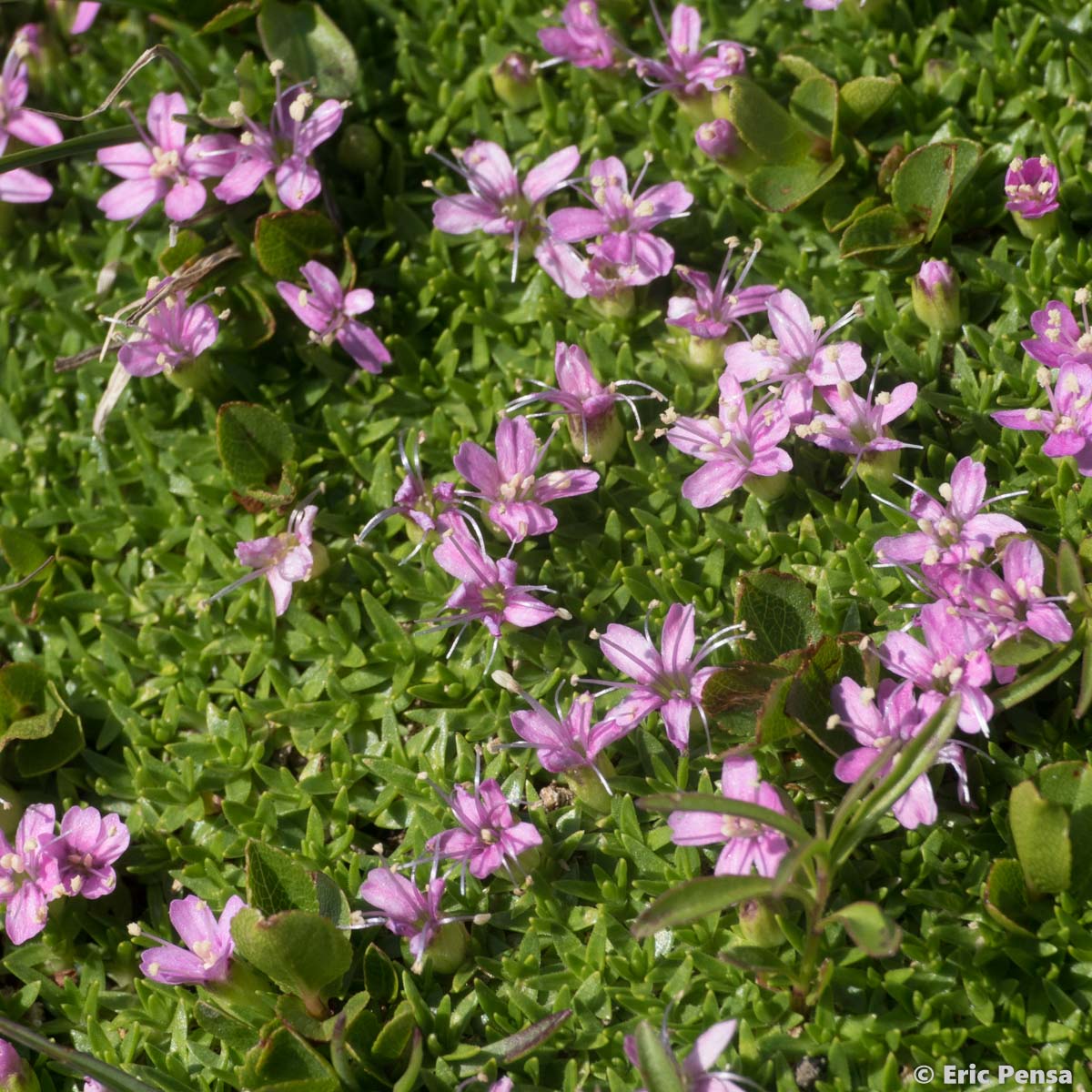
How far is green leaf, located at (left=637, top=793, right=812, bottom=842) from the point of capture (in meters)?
2.15

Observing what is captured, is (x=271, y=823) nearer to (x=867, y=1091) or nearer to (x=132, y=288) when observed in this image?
(x=867, y=1091)

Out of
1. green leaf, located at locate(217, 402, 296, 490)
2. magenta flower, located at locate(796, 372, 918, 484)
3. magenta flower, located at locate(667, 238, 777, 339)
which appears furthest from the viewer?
green leaf, located at locate(217, 402, 296, 490)

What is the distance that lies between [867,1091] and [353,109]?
2.71 m

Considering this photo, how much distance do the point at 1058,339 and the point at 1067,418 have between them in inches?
9.1

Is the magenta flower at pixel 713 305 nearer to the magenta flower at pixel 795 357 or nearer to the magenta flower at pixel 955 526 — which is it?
the magenta flower at pixel 795 357

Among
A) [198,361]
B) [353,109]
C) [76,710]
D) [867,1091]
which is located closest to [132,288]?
[198,361]

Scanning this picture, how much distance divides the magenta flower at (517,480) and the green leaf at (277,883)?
0.82 meters

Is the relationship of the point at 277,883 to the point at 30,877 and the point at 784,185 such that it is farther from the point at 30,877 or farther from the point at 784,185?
the point at 784,185

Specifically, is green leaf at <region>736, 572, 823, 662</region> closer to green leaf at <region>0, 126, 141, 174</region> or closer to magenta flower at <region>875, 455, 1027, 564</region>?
magenta flower at <region>875, 455, 1027, 564</region>

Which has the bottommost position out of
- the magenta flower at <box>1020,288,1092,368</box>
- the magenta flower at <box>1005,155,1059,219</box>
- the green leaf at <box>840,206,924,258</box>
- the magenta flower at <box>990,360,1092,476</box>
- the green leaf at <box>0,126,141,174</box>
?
the magenta flower at <box>990,360,1092,476</box>

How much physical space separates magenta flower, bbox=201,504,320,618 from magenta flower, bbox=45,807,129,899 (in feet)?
1.70

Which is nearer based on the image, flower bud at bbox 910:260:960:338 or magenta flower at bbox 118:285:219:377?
flower bud at bbox 910:260:960:338

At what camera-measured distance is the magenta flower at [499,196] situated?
Result: 3.21m

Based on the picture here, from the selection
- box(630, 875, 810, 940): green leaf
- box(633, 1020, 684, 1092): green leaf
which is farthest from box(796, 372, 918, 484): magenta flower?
box(633, 1020, 684, 1092): green leaf
